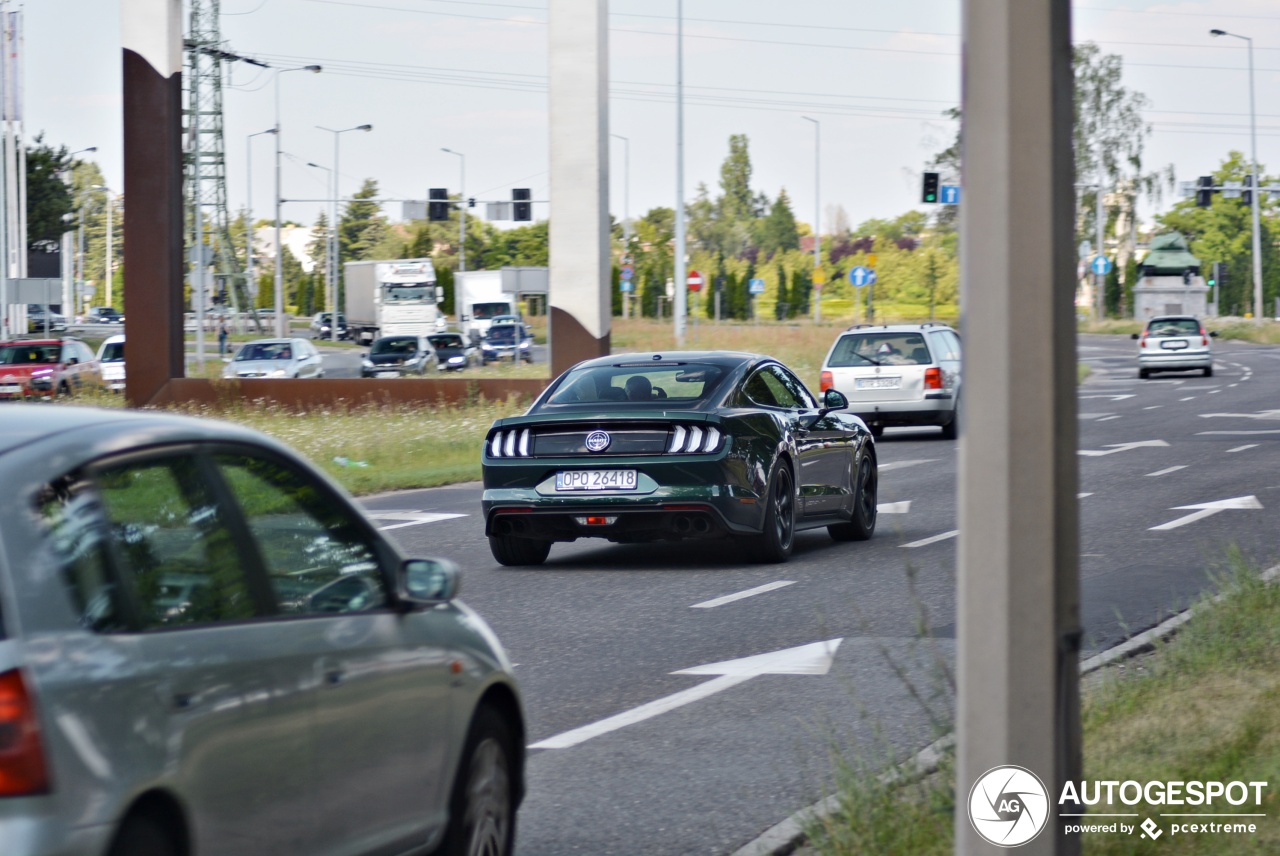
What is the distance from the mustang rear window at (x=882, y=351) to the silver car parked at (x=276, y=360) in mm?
23904

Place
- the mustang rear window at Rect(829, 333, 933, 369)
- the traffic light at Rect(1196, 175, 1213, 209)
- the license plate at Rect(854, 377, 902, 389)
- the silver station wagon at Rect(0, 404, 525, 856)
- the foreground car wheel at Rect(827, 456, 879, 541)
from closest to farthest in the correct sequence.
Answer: the silver station wagon at Rect(0, 404, 525, 856), the foreground car wheel at Rect(827, 456, 879, 541), the license plate at Rect(854, 377, 902, 389), the mustang rear window at Rect(829, 333, 933, 369), the traffic light at Rect(1196, 175, 1213, 209)

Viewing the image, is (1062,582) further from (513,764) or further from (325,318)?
(325,318)

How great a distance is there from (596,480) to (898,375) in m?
16.6

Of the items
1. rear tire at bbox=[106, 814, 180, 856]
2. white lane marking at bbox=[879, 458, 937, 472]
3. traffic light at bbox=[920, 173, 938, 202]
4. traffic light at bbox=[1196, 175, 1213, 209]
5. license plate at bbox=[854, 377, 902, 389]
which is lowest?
white lane marking at bbox=[879, 458, 937, 472]

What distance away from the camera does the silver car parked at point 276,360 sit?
50.2 m

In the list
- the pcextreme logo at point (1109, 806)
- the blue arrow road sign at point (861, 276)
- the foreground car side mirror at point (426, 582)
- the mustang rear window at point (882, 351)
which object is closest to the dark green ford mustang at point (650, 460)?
the pcextreme logo at point (1109, 806)

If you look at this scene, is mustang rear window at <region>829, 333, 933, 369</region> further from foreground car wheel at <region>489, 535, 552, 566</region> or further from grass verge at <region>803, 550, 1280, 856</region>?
grass verge at <region>803, 550, 1280, 856</region>

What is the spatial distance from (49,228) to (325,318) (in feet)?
71.2

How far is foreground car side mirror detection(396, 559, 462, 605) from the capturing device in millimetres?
4660

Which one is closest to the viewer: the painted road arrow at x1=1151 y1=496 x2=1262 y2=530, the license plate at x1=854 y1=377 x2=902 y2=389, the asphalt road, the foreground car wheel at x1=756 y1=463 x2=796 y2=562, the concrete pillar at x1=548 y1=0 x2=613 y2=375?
the asphalt road

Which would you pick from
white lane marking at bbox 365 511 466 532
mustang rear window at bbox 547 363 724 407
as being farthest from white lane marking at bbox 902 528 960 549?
white lane marking at bbox 365 511 466 532

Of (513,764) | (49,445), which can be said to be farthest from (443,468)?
(49,445)

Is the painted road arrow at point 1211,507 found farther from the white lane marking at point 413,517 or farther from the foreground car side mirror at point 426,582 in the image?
Answer: the foreground car side mirror at point 426,582

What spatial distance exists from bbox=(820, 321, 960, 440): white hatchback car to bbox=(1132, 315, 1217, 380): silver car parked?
25.2 meters
